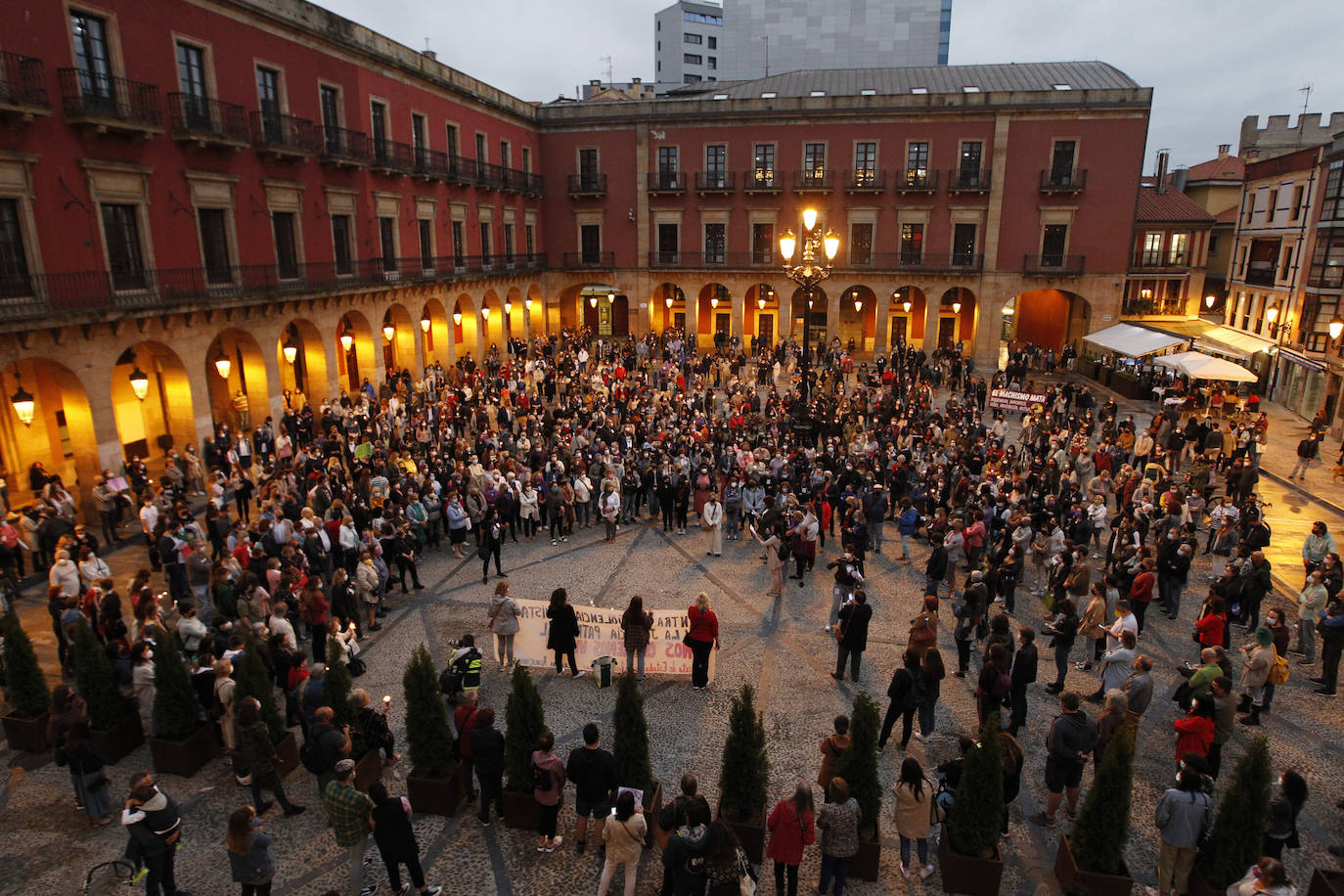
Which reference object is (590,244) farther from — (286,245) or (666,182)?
(286,245)

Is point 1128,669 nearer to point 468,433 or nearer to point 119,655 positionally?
point 119,655

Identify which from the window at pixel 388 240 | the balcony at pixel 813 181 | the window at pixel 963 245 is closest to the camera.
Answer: the window at pixel 388 240

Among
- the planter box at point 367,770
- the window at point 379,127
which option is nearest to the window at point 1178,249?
the window at point 379,127

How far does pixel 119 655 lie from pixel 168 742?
142 cm

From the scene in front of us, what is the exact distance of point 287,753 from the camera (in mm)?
8906

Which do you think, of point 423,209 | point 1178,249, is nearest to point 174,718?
point 423,209

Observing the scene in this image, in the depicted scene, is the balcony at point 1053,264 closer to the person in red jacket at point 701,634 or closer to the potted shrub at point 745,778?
the person in red jacket at point 701,634

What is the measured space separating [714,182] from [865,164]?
730 centimetres

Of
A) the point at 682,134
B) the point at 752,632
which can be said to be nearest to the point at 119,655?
the point at 752,632

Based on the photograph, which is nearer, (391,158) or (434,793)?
(434,793)

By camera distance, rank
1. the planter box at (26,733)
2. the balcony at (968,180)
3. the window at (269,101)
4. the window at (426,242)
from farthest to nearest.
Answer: the balcony at (968,180) → the window at (426,242) → the window at (269,101) → the planter box at (26,733)

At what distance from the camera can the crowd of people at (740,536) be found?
812 cm

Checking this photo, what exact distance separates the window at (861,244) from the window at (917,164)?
9.13ft

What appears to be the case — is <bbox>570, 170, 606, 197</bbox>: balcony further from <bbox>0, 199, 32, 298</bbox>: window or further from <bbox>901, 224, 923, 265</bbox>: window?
<bbox>0, 199, 32, 298</bbox>: window
